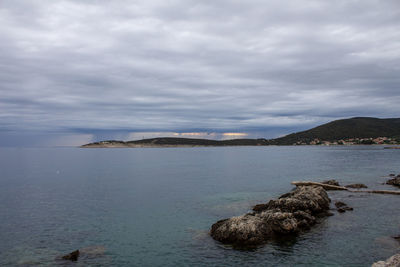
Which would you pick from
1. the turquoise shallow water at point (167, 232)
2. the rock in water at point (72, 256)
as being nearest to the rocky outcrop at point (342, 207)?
the turquoise shallow water at point (167, 232)

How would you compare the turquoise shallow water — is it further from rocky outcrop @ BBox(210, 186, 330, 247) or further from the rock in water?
rocky outcrop @ BBox(210, 186, 330, 247)

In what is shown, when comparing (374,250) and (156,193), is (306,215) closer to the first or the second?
(374,250)

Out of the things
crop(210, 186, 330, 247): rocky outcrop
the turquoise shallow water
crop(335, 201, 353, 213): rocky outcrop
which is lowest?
the turquoise shallow water

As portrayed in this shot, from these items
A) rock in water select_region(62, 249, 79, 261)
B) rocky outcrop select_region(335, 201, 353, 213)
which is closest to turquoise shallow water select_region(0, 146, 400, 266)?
rock in water select_region(62, 249, 79, 261)

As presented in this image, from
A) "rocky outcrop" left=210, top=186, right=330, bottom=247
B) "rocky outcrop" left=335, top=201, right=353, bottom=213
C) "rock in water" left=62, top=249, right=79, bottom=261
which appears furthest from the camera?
"rocky outcrop" left=335, top=201, right=353, bottom=213

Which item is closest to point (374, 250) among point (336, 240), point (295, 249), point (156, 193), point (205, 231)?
point (336, 240)

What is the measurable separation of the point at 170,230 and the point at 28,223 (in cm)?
1351

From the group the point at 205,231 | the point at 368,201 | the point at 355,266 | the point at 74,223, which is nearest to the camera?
the point at 355,266

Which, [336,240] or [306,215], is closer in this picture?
[336,240]

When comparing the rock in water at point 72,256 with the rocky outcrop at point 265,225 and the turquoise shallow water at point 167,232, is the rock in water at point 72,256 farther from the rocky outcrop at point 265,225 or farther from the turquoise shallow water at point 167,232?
the rocky outcrop at point 265,225

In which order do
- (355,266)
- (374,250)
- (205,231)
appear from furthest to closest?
(205,231), (374,250), (355,266)

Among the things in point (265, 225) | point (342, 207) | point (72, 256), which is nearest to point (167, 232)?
point (265, 225)

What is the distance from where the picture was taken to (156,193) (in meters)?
46.2

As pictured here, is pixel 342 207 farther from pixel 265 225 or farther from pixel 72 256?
pixel 72 256
